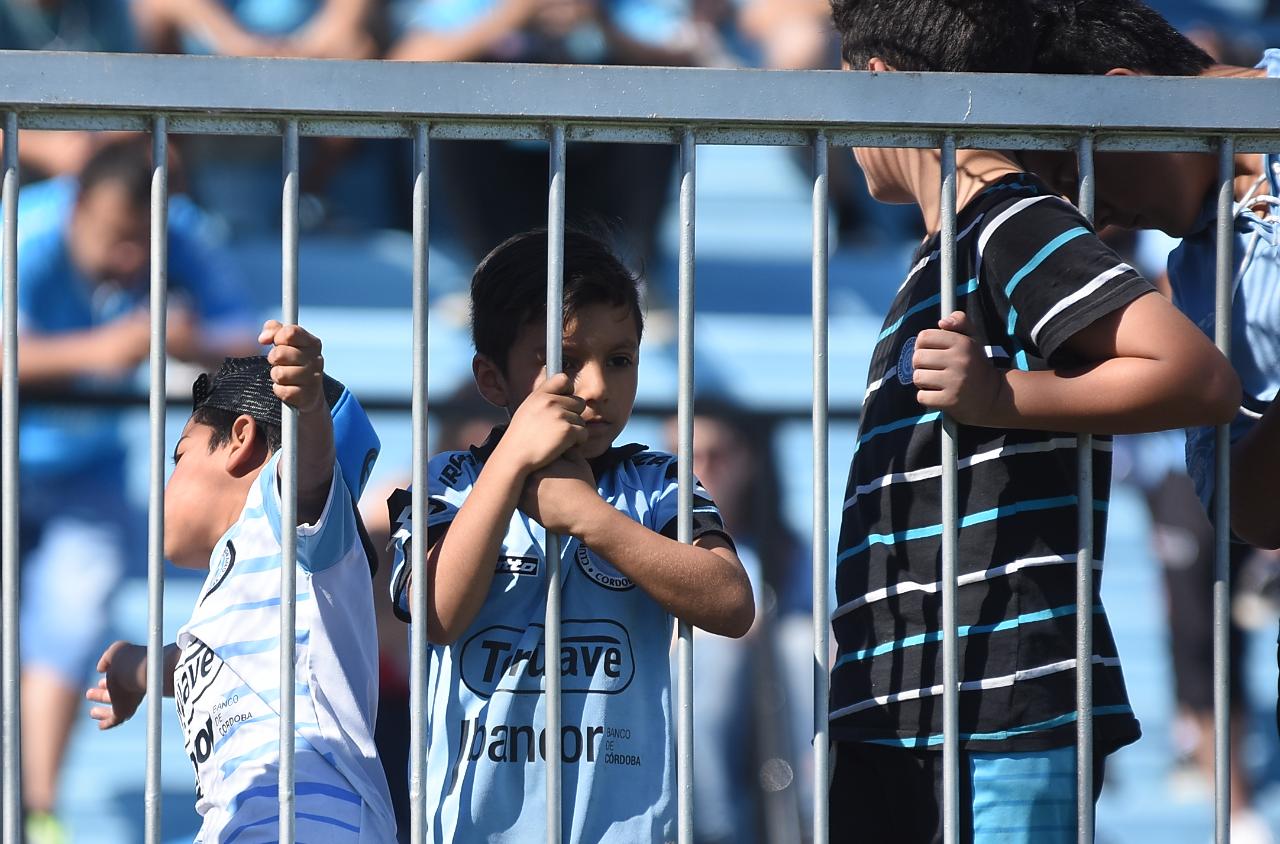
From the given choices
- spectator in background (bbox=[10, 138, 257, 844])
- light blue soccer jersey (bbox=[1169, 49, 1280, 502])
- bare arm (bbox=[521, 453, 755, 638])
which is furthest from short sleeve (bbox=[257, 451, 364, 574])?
spectator in background (bbox=[10, 138, 257, 844])

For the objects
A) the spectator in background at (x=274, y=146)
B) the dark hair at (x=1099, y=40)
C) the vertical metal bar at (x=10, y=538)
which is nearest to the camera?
the vertical metal bar at (x=10, y=538)

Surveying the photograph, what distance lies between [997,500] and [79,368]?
345 centimetres

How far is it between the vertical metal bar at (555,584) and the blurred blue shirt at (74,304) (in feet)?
10.3

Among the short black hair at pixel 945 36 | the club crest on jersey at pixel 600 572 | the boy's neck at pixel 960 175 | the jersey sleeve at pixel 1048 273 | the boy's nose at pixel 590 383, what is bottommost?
the club crest on jersey at pixel 600 572

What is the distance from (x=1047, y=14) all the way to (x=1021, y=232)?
2.16 ft

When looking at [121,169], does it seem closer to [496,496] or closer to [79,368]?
[79,368]

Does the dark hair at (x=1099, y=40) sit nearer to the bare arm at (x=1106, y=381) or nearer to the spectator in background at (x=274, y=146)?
the bare arm at (x=1106, y=381)

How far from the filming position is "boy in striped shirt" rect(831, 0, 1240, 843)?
184 centimetres

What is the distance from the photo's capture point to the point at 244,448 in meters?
2.43

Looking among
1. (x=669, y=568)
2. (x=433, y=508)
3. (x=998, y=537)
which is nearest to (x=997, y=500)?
(x=998, y=537)

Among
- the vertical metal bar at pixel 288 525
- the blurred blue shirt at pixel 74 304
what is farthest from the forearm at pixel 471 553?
the blurred blue shirt at pixel 74 304

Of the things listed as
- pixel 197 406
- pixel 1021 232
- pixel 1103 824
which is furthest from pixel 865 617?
pixel 1103 824

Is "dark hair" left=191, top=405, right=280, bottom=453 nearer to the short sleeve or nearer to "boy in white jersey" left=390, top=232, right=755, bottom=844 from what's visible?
the short sleeve

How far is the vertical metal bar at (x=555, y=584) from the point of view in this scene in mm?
1791
